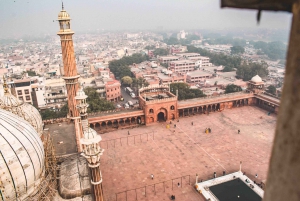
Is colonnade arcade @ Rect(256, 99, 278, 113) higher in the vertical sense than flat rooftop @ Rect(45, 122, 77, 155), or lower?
lower

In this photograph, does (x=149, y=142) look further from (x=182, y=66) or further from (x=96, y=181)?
(x=182, y=66)

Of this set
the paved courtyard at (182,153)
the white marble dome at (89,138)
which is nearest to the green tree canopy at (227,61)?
the paved courtyard at (182,153)

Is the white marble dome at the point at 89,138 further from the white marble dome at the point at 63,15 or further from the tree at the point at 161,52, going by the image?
the tree at the point at 161,52

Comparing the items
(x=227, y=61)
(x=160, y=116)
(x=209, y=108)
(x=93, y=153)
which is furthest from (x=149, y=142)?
(x=227, y=61)

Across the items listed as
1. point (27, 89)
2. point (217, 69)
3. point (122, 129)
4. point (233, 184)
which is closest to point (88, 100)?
point (122, 129)

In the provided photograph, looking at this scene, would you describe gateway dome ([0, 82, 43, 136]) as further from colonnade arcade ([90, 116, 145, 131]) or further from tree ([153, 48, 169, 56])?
tree ([153, 48, 169, 56])

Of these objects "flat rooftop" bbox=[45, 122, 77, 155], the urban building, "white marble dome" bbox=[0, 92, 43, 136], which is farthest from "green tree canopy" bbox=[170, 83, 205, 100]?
the urban building

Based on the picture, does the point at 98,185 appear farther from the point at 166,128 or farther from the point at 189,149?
the point at 166,128
